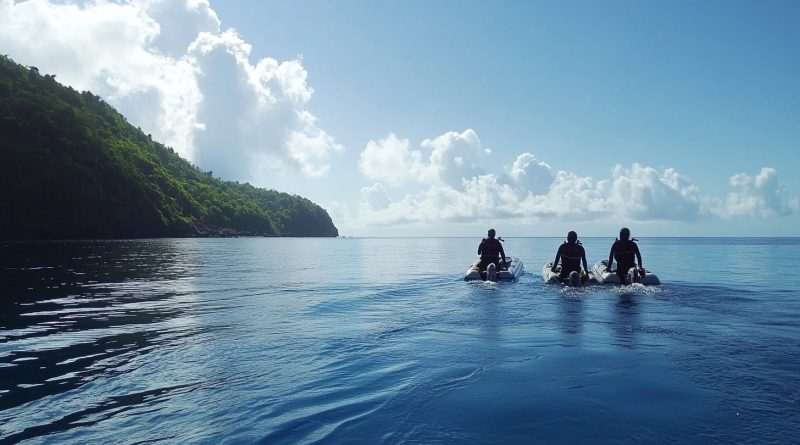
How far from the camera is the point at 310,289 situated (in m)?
22.7

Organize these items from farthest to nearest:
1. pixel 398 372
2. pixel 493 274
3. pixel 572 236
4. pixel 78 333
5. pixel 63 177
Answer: pixel 63 177 → pixel 493 274 → pixel 572 236 → pixel 78 333 → pixel 398 372

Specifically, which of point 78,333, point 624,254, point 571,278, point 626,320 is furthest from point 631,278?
point 78,333

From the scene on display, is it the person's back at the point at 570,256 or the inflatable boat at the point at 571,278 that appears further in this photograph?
the person's back at the point at 570,256

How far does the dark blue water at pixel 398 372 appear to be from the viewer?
589 centimetres

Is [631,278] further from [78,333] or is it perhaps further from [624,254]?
[78,333]

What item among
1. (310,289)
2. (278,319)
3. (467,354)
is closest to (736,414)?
(467,354)

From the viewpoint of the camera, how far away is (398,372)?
8422 millimetres

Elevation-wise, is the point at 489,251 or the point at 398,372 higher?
the point at 489,251

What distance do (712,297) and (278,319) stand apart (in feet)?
56.4

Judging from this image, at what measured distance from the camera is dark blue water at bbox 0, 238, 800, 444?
5.89 meters

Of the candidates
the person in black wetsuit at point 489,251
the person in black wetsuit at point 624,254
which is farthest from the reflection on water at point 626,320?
the person in black wetsuit at point 489,251

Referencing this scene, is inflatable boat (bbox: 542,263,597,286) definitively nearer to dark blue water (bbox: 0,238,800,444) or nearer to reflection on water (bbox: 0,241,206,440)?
dark blue water (bbox: 0,238,800,444)

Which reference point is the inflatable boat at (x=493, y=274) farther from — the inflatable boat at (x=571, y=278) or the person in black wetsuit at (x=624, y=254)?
the person in black wetsuit at (x=624, y=254)

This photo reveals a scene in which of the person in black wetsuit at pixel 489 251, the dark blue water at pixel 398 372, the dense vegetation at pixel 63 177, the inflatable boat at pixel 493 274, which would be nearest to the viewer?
the dark blue water at pixel 398 372
